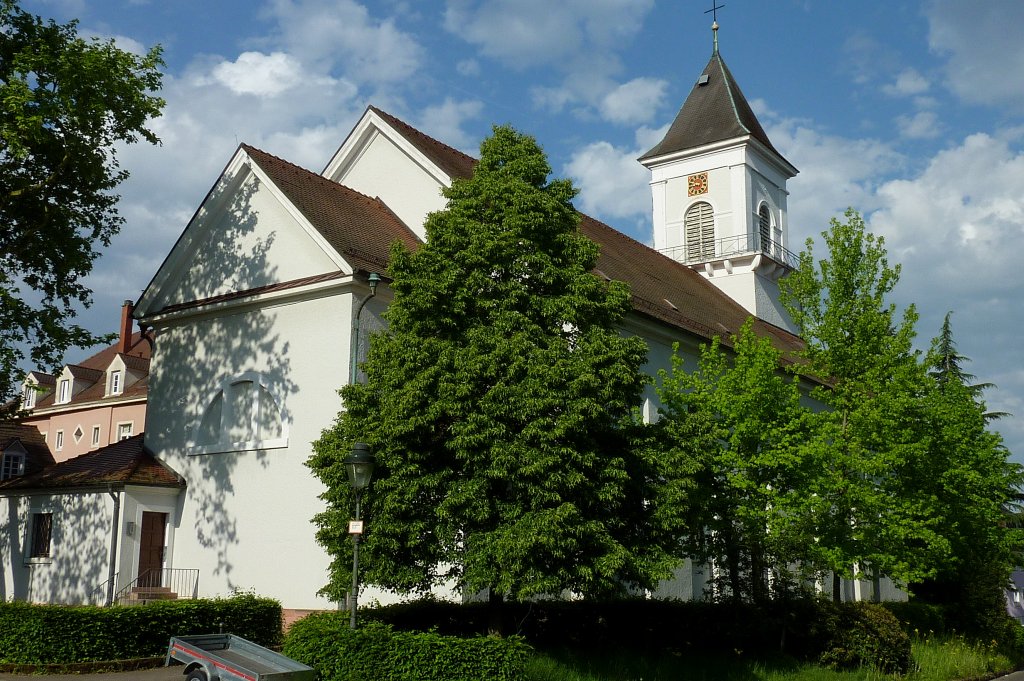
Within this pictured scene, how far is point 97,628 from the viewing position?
15531 millimetres

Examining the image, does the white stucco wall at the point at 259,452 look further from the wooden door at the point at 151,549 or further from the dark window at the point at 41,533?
the dark window at the point at 41,533

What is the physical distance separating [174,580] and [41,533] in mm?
3431

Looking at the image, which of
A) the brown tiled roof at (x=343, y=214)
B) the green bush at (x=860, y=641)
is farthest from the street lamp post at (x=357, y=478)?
the green bush at (x=860, y=641)

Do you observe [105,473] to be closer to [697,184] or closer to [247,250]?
[247,250]

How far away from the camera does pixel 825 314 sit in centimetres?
2108

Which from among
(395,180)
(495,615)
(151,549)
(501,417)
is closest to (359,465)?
(501,417)

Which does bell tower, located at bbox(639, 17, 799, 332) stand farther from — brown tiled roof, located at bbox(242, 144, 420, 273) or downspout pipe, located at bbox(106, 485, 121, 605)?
downspout pipe, located at bbox(106, 485, 121, 605)

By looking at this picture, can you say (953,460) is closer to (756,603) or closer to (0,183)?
(756,603)

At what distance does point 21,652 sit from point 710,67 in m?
37.4

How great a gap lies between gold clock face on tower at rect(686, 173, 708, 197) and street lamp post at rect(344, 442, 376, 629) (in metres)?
29.4

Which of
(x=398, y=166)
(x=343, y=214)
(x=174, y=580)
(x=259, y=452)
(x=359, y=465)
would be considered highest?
(x=398, y=166)

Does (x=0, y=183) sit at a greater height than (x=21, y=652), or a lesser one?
greater

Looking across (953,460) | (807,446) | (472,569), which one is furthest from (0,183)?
(953,460)

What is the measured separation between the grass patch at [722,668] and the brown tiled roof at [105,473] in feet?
35.9
